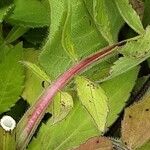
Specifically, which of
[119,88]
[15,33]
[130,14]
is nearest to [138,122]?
[119,88]

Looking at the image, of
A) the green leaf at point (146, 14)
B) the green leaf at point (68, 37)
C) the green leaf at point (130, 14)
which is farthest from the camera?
the green leaf at point (146, 14)

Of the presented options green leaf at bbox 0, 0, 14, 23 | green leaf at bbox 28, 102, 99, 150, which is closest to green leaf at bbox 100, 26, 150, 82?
green leaf at bbox 28, 102, 99, 150

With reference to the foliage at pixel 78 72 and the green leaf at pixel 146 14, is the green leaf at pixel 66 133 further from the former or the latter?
the green leaf at pixel 146 14

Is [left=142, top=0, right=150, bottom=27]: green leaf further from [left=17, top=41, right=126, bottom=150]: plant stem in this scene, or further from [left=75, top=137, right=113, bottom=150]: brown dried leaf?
[left=75, top=137, right=113, bottom=150]: brown dried leaf

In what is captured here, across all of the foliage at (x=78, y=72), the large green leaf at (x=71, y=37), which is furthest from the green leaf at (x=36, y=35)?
the large green leaf at (x=71, y=37)

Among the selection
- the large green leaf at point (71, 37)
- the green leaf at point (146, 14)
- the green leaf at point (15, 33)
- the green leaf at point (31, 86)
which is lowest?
the green leaf at point (146, 14)

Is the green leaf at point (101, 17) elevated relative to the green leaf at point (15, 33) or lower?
lower

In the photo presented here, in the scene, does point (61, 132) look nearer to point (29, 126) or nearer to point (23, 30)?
point (29, 126)
